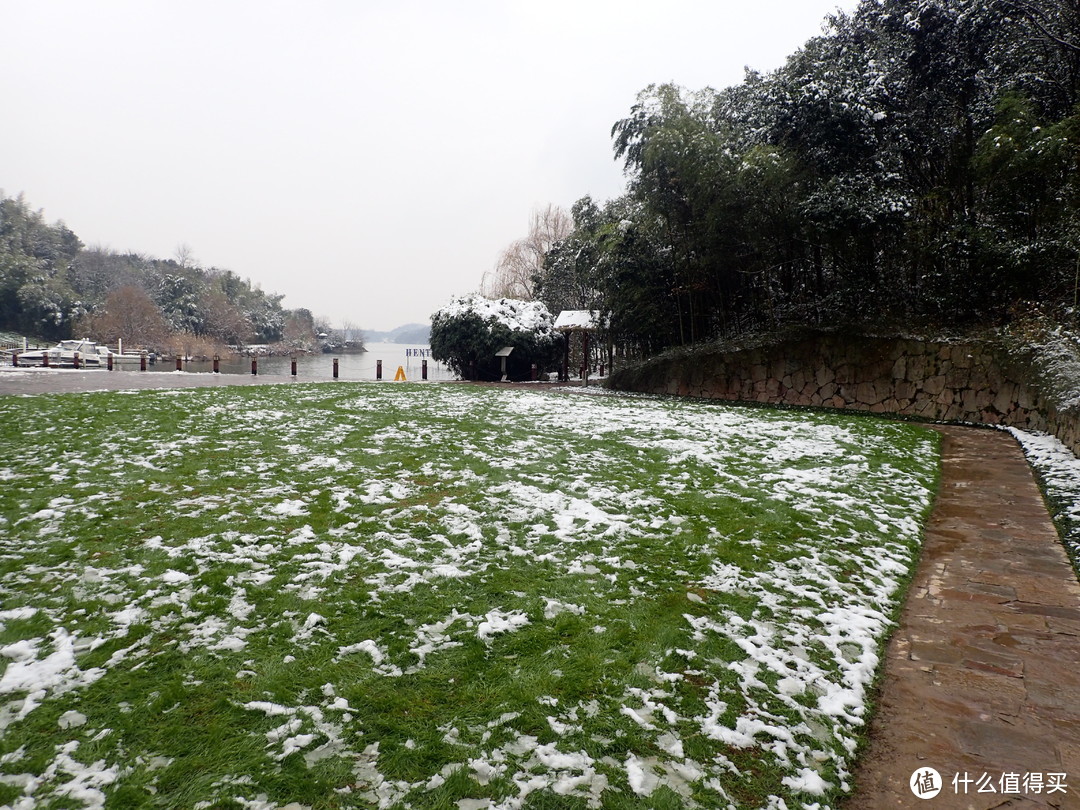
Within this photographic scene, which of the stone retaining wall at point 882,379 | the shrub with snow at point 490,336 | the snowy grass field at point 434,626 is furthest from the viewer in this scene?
the shrub with snow at point 490,336

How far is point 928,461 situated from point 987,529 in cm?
243

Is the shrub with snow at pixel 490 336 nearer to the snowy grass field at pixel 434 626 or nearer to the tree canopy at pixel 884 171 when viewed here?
the tree canopy at pixel 884 171

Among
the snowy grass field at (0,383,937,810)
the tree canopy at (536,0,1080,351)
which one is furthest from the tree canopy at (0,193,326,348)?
the snowy grass field at (0,383,937,810)

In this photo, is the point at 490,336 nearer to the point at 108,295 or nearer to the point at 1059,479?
the point at 1059,479

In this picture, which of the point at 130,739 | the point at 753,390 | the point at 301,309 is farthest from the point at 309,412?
the point at 301,309

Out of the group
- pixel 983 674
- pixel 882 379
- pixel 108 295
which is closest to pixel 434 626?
pixel 983 674

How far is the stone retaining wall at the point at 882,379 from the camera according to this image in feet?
29.3

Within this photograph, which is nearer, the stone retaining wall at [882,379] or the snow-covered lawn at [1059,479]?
the snow-covered lawn at [1059,479]

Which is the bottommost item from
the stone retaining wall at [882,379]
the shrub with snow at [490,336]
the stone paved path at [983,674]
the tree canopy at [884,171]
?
the stone paved path at [983,674]

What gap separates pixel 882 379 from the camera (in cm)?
1084

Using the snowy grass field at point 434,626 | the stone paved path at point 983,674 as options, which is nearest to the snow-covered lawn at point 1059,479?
the stone paved path at point 983,674

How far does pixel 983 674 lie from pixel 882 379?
966cm

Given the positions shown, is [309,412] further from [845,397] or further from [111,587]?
[845,397]

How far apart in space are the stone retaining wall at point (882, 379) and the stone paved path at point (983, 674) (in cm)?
413
